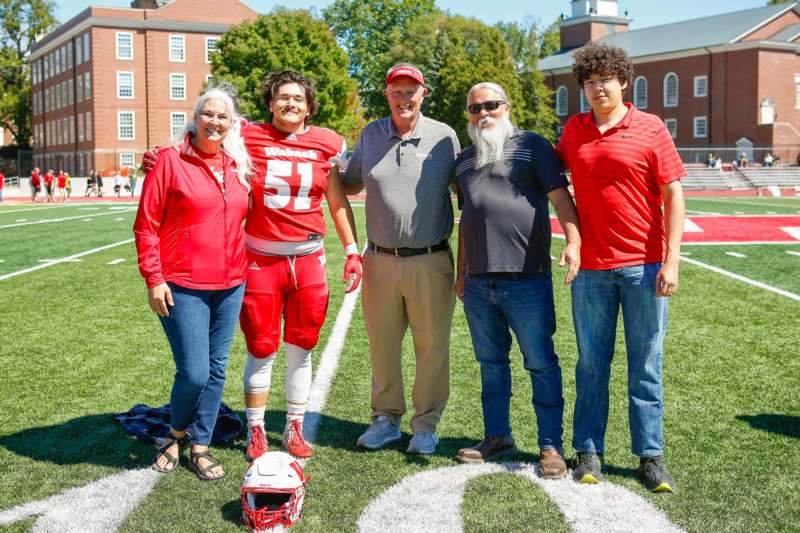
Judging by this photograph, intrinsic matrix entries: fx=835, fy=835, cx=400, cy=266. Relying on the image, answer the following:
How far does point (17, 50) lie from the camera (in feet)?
263

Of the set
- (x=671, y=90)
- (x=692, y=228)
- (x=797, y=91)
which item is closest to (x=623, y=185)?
(x=692, y=228)

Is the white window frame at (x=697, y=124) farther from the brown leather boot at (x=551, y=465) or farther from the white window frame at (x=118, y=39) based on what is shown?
the brown leather boot at (x=551, y=465)

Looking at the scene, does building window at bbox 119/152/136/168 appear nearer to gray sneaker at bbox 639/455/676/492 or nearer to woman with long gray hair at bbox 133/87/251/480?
woman with long gray hair at bbox 133/87/251/480

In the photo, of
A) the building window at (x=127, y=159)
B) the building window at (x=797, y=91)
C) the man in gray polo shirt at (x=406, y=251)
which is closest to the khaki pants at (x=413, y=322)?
the man in gray polo shirt at (x=406, y=251)

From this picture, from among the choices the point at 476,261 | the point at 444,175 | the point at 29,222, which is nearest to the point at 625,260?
the point at 476,261

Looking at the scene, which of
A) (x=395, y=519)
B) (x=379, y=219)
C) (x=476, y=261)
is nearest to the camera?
(x=395, y=519)

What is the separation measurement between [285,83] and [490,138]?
112cm

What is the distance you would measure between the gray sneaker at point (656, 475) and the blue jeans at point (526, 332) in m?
0.44

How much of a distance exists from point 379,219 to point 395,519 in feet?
5.61

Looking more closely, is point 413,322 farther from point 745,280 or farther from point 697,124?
point 697,124

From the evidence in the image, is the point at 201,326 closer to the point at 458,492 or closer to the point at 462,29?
the point at 458,492

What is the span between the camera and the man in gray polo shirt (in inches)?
182

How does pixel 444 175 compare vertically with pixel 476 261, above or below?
above

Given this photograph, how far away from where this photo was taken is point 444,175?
465 centimetres
